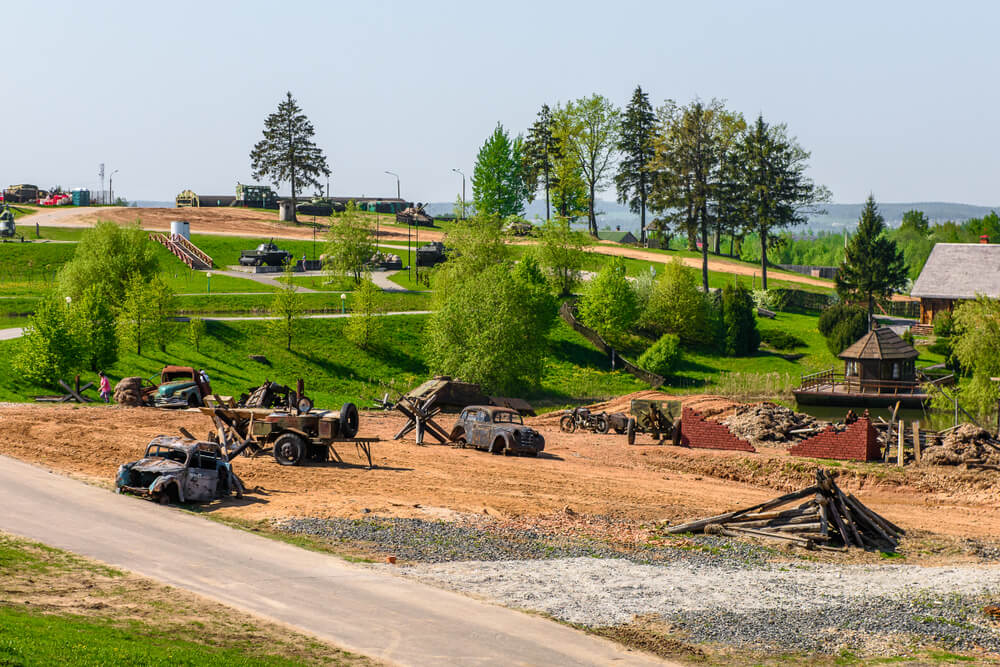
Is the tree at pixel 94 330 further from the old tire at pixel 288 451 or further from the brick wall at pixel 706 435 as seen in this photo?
the brick wall at pixel 706 435

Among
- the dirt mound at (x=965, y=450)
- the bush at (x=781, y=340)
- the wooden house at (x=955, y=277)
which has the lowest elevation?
the dirt mound at (x=965, y=450)

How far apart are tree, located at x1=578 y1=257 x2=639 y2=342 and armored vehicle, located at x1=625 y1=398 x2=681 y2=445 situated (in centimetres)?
3082

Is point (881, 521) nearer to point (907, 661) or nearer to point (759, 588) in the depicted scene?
point (759, 588)

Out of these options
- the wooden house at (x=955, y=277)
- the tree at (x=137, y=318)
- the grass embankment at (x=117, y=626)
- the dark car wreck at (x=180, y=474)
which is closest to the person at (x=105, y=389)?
the tree at (x=137, y=318)

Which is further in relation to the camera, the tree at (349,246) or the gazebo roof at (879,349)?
the tree at (349,246)

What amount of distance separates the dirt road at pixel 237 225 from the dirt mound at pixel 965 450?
71.6 meters

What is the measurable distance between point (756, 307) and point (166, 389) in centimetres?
6048

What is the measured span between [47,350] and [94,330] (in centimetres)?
392

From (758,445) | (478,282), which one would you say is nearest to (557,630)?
(758,445)

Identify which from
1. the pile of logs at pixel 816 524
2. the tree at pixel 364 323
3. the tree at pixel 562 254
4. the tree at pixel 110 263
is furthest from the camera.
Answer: the tree at pixel 562 254

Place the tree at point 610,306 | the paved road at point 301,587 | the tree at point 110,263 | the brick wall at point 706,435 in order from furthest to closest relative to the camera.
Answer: the tree at point 610,306, the tree at point 110,263, the brick wall at point 706,435, the paved road at point 301,587

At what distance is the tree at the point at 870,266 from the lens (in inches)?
3679

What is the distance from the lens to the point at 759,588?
22.8 m

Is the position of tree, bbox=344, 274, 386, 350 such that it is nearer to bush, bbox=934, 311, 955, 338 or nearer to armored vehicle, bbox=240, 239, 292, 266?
armored vehicle, bbox=240, 239, 292, 266
